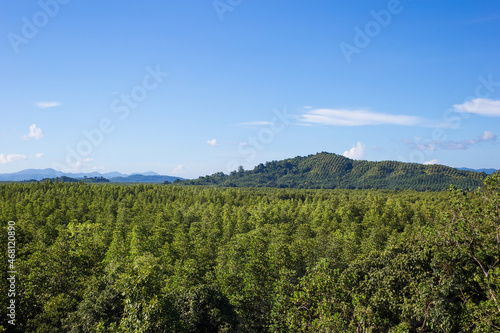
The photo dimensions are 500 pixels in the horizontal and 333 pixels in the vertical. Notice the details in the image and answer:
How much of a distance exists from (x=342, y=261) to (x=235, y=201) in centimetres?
8159

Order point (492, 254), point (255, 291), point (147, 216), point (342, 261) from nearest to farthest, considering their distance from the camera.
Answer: point (492, 254) < point (255, 291) < point (342, 261) < point (147, 216)

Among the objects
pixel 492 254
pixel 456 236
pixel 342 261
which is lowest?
pixel 342 261

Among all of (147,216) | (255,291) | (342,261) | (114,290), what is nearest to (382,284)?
(255,291)

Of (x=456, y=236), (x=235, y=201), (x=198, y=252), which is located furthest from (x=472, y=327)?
(x=235, y=201)

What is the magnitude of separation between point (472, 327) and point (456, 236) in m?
6.03

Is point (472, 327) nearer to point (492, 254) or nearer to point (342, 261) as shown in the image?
point (492, 254)

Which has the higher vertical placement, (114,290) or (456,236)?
(456,236)

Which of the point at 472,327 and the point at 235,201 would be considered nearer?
the point at 472,327

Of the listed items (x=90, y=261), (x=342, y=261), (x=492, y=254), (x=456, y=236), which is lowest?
(x=342, y=261)

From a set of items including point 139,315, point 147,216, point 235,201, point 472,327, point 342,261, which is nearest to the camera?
point 139,315

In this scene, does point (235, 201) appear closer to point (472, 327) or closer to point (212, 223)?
point (212, 223)

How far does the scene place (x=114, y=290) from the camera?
2148 centimetres

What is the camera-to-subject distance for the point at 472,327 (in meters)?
21.5

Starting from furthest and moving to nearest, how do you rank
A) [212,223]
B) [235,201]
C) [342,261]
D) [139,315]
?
[235,201]
[212,223]
[342,261]
[139,315]
